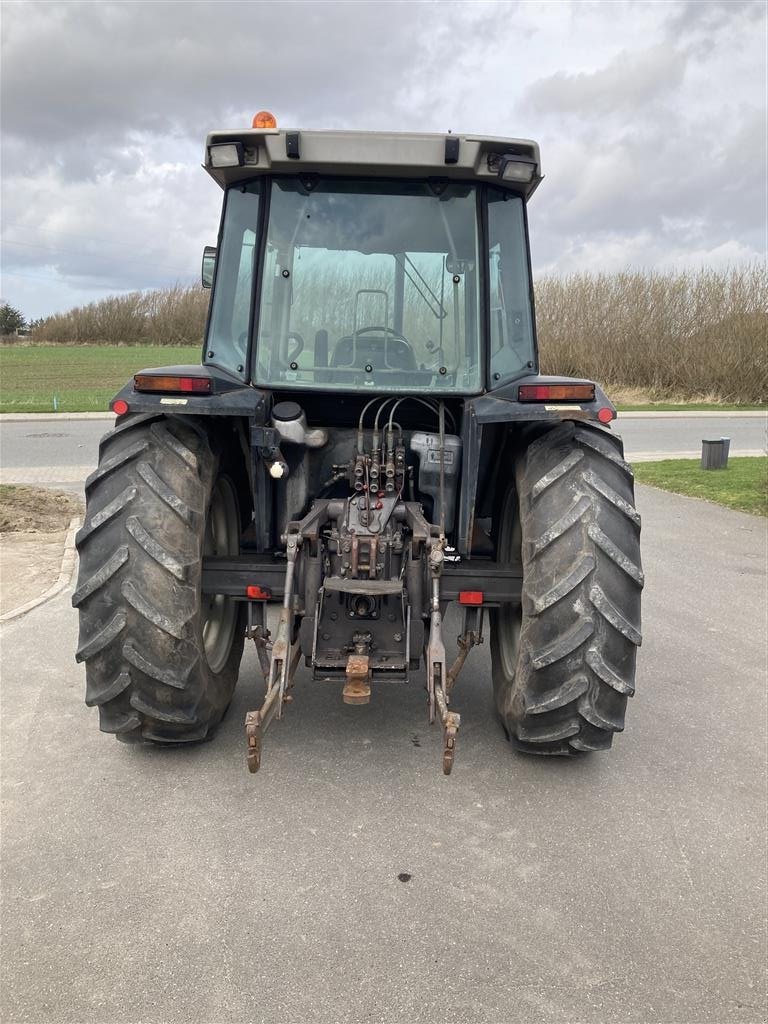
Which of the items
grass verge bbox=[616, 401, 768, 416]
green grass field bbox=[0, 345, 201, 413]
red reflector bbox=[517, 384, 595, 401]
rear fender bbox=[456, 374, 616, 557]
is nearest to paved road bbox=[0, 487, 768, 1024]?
rear fender bbox=[456, 374, 616, 557]

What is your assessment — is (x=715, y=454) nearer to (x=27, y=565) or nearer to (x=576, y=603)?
(x=27, y=565)

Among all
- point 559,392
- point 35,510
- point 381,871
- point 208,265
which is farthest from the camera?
point 35,510

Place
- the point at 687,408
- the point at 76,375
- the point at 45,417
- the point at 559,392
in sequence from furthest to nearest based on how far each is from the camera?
1. the point at 76,375
2. the point at 687,408
3. the point at 45,417
4. the point at 559,392

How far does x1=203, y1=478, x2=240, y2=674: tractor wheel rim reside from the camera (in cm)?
394

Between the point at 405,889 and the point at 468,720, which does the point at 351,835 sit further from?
the point at 468,720

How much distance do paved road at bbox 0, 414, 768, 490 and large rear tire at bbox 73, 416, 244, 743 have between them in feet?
25.5

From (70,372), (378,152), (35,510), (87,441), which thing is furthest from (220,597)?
(70,372)

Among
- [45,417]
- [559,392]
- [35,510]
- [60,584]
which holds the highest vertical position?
[45,417]

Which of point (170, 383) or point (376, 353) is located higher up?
point (376, 353)

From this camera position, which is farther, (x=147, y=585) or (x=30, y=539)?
(x=30, y=539)

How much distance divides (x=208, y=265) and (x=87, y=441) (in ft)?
40.2

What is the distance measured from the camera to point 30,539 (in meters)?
7.59

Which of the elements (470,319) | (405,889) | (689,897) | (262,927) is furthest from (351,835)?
(470,319)

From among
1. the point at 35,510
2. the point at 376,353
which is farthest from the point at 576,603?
the point at 35,510
